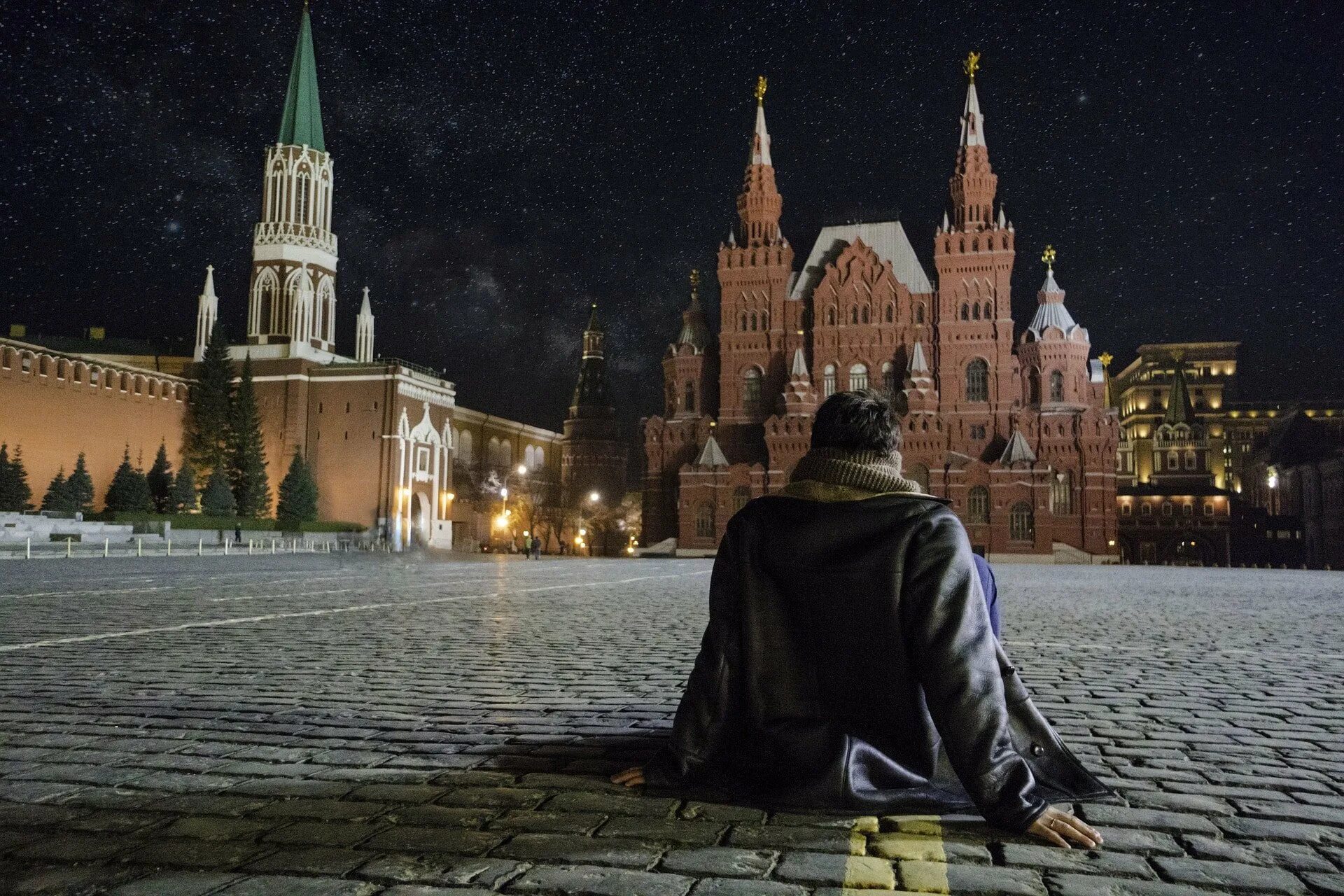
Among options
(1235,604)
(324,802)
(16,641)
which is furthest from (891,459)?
(1235,604)

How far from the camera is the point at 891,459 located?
3463 mm

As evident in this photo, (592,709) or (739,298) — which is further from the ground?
(739,298)

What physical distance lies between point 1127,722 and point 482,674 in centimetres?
413

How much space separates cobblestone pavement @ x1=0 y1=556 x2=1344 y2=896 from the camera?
279cm

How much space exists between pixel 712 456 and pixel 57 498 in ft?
104

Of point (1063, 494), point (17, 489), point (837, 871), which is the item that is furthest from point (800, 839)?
point (1063, 494)

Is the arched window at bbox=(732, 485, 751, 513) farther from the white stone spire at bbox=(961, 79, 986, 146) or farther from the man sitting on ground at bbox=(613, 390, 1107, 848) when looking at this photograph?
the man sitting on ground at bbox=(613, 390, 1107, 848)

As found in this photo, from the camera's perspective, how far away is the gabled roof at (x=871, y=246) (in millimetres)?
58969

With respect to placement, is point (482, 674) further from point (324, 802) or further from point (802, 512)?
point (802, 512)

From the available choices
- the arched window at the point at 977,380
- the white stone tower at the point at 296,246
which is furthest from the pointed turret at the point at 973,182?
the white stone tower at the point at 296,246

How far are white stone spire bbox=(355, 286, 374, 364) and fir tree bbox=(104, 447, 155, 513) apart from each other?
22242 mm

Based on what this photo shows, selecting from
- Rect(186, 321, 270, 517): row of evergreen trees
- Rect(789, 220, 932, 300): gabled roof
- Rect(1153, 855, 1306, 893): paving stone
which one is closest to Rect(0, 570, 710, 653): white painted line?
Rect(1153, 855, 1306, 893): paving stone

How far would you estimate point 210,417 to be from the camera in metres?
51.7

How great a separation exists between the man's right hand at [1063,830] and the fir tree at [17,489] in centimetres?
4270
